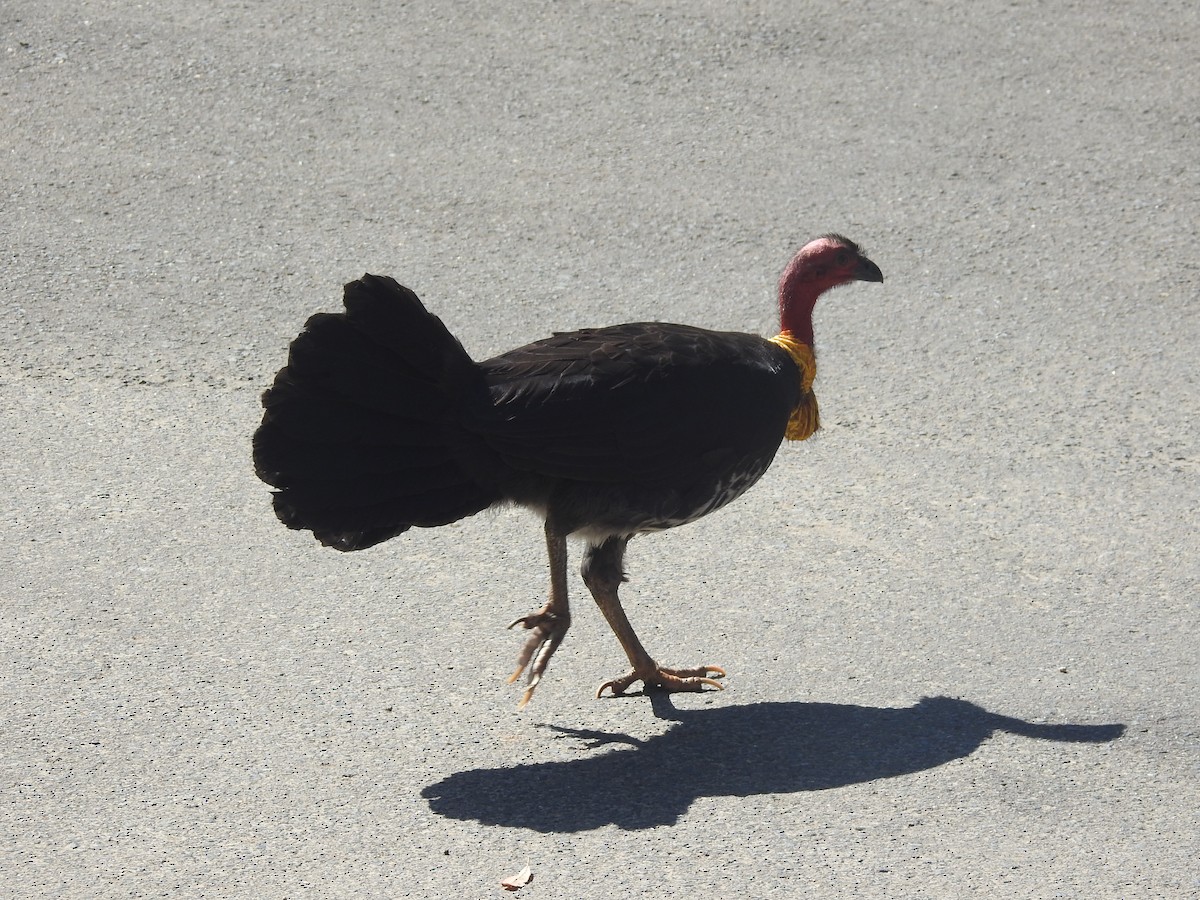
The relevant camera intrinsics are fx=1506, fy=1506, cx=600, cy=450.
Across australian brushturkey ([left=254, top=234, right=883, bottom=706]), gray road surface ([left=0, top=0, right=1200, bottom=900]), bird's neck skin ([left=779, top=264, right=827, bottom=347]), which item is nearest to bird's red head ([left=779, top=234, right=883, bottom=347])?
bird's neck skin ([left=779, top=264, right=827, bottom=347])

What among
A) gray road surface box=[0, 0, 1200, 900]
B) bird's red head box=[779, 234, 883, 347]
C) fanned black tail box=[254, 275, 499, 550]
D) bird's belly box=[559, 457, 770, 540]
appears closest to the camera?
gray road surface box=[0, 0, 1200, 900]

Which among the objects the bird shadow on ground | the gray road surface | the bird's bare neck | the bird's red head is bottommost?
the bird shadow on ground

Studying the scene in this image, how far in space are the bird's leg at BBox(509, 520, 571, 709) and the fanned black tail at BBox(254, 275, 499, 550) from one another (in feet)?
1.30

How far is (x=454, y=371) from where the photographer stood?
468 cm

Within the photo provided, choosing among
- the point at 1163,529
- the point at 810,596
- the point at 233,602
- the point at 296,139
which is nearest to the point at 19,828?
the point at 233,602

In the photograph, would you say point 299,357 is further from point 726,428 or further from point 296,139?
point 296,139

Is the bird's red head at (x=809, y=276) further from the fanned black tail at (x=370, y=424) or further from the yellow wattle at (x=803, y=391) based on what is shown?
the fanned black tail at (x=370, y=424)

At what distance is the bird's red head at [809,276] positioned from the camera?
545 cm

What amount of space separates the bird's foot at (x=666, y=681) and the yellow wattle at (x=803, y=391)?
0.95m

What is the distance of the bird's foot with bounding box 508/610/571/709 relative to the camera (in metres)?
4.75

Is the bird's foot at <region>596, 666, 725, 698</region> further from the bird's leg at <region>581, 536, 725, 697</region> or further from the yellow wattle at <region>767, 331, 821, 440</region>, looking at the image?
the yellow wattle at <region>767, 331, 821, 440</region>

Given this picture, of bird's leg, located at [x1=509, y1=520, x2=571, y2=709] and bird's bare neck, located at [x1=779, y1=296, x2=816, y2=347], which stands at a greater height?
bird's bare neck, located at [x1=779, y1=296, x2=816, y2=347]

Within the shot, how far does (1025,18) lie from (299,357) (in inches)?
283

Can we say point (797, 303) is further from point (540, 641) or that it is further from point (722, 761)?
point (722, 761)
